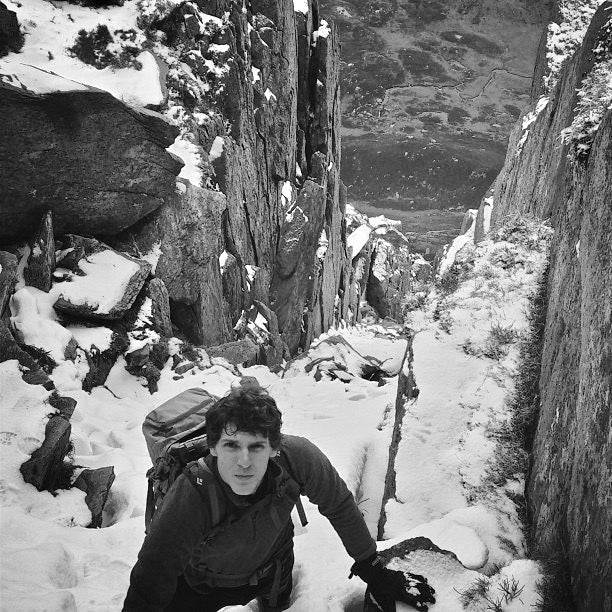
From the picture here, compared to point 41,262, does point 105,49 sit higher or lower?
higher

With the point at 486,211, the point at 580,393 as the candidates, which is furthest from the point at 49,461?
the point at 486,211

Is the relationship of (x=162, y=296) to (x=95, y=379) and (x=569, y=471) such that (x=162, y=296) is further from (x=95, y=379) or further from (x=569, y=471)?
(x=569, y=471)

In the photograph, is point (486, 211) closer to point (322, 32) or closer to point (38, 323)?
point (322, 32)

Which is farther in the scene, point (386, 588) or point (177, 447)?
point (386, 588)

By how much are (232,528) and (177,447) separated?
0.54 meters

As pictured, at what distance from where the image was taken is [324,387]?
9.40 m

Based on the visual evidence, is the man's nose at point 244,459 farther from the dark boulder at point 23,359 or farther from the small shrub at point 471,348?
the dark boulder at point 23,359

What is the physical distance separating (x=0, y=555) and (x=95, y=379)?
423cm

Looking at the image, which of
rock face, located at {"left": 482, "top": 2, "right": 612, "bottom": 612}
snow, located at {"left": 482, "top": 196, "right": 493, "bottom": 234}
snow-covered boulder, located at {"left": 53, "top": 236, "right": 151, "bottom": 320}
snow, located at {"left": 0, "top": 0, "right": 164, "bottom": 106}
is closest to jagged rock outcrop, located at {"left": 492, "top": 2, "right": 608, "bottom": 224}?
rock face, located at {"left": 482, "top": 2, "right": 612, "bottom": 612}

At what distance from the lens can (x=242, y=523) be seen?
238 centimetres

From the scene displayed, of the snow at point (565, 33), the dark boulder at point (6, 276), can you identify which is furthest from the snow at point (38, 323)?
the snow at point (565, 33)

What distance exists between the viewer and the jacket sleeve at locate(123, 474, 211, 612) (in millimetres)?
2127

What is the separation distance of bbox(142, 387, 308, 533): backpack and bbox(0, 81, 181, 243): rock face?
6288 millimetres

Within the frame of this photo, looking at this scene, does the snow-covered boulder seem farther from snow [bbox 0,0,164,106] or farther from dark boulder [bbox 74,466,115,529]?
snow [bbox 0,0,164,106]
